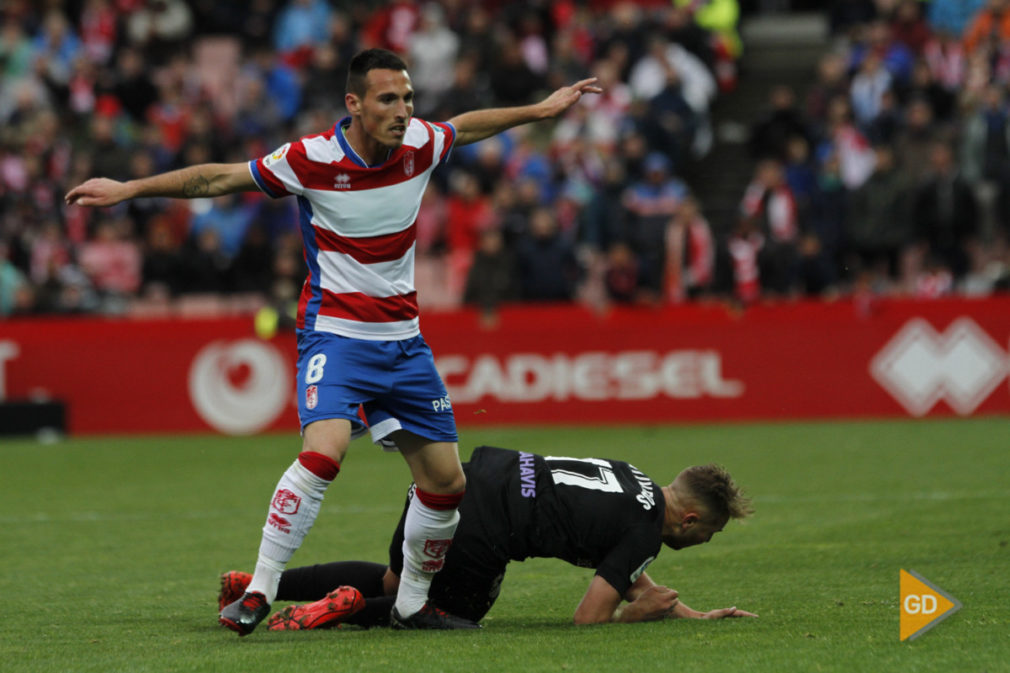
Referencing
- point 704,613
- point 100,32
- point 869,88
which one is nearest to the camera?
point 704,613

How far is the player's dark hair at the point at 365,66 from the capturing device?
6.59m

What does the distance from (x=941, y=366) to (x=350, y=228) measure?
1136 centimetres

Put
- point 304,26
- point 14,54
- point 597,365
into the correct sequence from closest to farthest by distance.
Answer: point 597,365 < point 304,26 < point 14,54

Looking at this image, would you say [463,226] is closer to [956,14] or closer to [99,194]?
[956,14]

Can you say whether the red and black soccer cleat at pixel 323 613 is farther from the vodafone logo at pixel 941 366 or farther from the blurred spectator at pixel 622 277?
the blurred spectator at pixel 622 277

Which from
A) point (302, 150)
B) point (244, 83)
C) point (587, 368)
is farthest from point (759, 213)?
point (302, 150)

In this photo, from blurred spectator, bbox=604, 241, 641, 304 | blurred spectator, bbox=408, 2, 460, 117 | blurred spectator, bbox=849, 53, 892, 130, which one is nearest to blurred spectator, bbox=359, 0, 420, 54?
blurred spectator, bbox=408, 2, 460, 117

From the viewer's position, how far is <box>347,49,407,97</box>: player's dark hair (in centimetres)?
659

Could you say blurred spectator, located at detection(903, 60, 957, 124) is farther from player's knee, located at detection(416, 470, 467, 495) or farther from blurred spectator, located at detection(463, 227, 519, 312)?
player's knee, located at detection(416, 470, 467, 495)

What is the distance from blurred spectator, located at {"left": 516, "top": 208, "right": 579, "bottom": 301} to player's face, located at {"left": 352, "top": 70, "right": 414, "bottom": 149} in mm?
11666

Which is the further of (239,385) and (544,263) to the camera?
(544,263)

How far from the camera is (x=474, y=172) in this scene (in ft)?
66.6

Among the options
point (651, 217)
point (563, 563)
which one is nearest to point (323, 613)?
point (563, 563)

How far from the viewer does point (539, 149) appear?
20.8 meters
